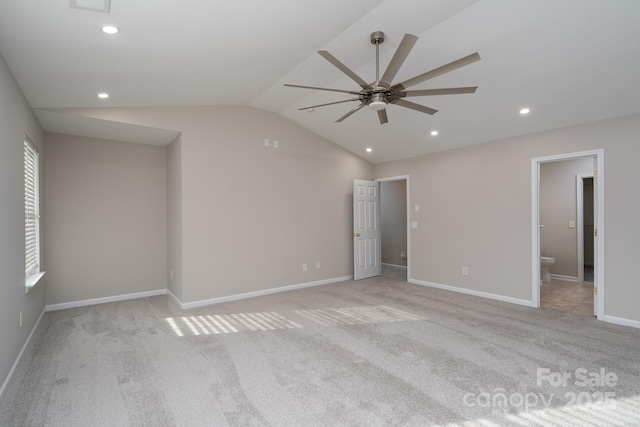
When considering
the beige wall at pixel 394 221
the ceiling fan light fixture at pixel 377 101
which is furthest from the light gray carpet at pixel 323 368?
the beige wall at pixel 394 221

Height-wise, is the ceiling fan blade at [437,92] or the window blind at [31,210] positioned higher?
the ceiling fan blade at [437,92]

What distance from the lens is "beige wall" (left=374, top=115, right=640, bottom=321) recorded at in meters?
3.67

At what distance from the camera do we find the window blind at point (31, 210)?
341 centimetres

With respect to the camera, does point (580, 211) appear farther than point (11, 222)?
Yes

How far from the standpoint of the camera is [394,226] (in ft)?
26.1

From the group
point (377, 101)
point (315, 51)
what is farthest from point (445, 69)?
point (315, 51)

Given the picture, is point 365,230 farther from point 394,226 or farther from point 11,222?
point 11,222

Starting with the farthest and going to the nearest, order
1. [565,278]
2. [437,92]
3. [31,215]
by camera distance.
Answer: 1. [565,278]
2. [31,215]
3. [437,92]

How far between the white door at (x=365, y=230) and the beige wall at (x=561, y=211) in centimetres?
333

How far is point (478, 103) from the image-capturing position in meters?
3.97

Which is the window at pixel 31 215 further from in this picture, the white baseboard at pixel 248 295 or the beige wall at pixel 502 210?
the beige wall at pixel 502 210

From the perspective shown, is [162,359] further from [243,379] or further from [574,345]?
[574,345]

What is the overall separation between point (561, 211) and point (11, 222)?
26.6 feet

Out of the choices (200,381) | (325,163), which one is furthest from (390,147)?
(200,381)
